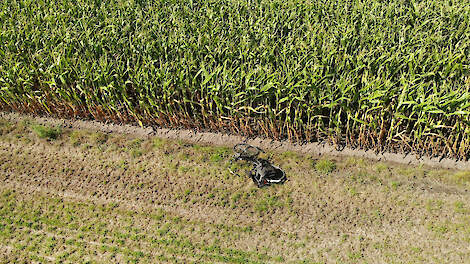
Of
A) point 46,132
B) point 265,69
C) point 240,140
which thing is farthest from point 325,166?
point 46,132

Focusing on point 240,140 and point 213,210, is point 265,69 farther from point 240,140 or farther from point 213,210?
point 213,210

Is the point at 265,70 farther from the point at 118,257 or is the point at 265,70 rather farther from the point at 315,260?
the point at 118,257

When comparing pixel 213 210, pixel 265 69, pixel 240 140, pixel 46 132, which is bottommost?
pixel 213 210

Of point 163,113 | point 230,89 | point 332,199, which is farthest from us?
point 163,113

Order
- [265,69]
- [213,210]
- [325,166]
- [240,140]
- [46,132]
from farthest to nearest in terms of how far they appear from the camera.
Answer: [46,132] < [240,140] < [265,69] < [325,166] < [213,210]

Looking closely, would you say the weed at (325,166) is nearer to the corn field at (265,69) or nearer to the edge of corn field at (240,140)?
the edge of corn field at (240,140)

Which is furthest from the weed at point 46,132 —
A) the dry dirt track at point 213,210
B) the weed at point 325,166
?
the weed at point 325,166

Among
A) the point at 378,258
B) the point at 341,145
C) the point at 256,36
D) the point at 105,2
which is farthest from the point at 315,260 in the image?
the point at 105,2
